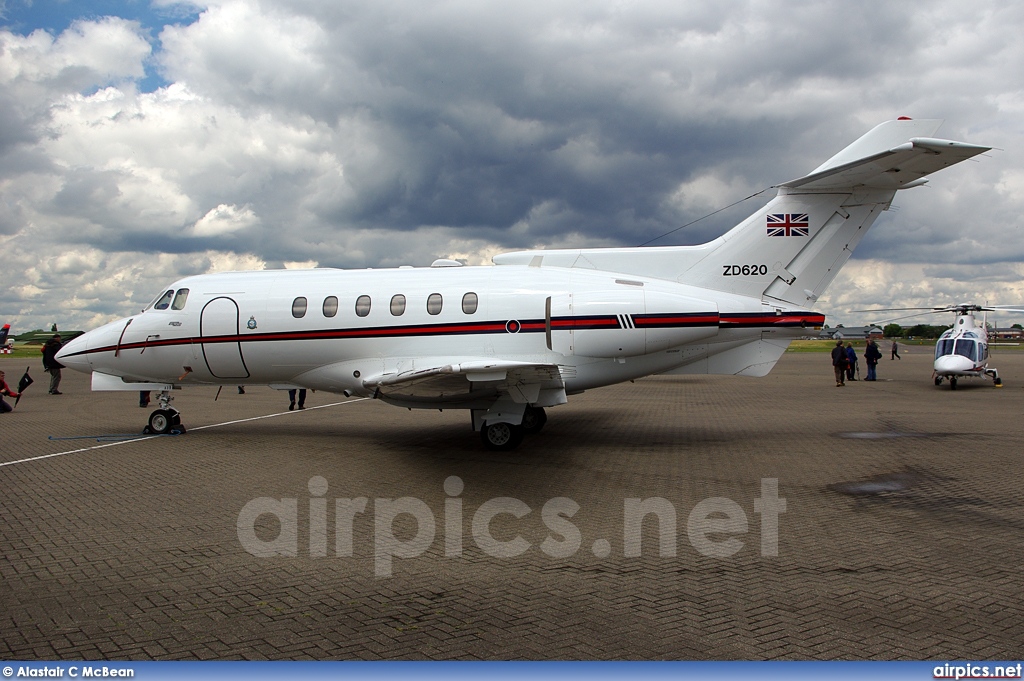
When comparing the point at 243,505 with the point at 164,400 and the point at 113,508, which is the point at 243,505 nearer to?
the point at 113,508

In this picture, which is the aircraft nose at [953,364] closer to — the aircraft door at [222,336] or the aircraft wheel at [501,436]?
the aircraft wheel at [501,436]

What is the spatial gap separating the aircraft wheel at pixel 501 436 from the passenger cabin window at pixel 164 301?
7343 mm

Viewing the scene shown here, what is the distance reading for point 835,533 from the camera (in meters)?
7.05

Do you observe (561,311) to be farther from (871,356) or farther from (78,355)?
(871,356)

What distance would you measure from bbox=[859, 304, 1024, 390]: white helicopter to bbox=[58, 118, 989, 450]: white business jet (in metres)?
16.4

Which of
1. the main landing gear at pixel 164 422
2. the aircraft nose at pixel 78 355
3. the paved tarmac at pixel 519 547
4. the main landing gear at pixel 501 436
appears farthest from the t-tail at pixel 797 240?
the aircraft nose at pixel 78 355

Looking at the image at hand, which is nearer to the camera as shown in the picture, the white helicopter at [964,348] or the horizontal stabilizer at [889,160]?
the horizontal stabilizer at [889,160]

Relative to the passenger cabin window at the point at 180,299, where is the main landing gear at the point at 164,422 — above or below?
below

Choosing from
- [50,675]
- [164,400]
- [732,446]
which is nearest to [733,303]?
[732,446]

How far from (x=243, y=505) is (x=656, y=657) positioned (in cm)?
588

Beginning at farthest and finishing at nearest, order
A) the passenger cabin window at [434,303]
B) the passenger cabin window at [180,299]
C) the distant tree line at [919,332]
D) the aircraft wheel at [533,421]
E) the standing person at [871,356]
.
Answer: the distant tree line at [919,332], the standing person at [871,356], the aircraft wheel at [533,421], the passenger cabin window at [180,299], the passenger cabin window at [434,303]

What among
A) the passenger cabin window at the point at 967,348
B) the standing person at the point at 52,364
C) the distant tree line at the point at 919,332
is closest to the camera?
the standing person at the point at 52,364

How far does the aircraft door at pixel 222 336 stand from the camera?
1347 centimetres

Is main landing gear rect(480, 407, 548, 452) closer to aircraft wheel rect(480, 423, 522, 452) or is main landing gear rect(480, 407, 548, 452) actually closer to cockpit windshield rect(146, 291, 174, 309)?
aircraft wheel rect(480, 423, 522, 452)
